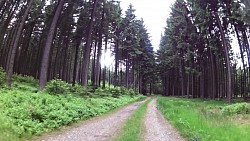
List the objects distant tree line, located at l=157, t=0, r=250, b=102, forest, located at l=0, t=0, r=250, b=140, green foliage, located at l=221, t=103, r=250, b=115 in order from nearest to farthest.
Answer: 1. forest, located at l=0, t=0, r=250, b=140
2. green foliage, located at l=221, t=103, r=250, b=115
3. distant tree line, located at l=157, t=0, r=250, b=102

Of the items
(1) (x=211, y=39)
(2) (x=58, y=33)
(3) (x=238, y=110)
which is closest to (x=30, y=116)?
(3) (x=238, y=110)

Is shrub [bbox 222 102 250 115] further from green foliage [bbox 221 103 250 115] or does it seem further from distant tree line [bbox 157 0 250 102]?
distant tree line [bbox 157 0 250 102]

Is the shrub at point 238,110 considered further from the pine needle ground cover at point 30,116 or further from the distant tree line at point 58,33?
the distant tree line at point 58,33

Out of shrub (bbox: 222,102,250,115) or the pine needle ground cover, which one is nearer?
the pine needle ground cover

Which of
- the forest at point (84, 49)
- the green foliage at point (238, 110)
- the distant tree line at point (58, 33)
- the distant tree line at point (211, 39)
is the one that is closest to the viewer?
the forest at point (84, 49)

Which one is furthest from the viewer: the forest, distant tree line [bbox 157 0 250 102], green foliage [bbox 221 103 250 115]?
distant tree line [bbox 157 0 250 102]

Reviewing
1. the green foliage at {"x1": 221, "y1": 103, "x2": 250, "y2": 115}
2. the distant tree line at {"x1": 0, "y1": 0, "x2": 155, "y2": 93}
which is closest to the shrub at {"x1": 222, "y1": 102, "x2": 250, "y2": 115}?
the green foliage at {"x1": 221, "y1": 103, "x2": 250, "y2": 115}

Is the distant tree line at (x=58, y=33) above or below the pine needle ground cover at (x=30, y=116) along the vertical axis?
above

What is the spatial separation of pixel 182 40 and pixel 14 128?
34.9 meters

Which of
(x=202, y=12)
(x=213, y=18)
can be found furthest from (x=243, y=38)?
(x=202, y=12)

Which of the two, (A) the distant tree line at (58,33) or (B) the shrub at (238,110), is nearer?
(B) the shrub at (238,110)

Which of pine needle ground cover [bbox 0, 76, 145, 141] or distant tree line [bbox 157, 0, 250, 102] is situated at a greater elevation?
distant tree line [bbox 157, 0, 250, 102]

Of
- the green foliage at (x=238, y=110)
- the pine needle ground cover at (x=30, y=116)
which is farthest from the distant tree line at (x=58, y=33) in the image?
the green foliage at (x=238, y=110)

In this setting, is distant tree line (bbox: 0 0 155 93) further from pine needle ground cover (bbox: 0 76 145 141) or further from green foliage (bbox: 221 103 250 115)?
green foliage (bbox: 221 103 250 115)
